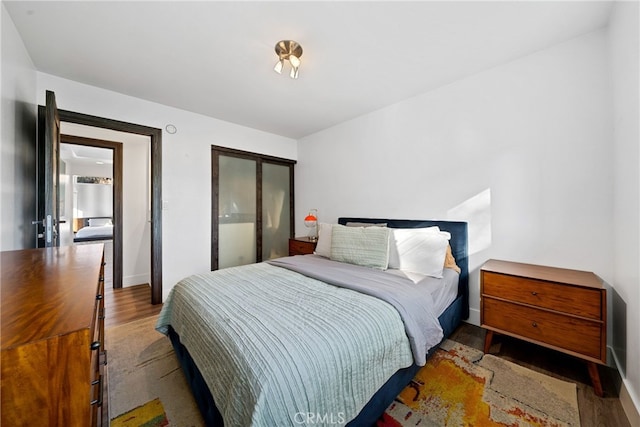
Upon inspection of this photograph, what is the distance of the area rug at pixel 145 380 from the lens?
1.39 m

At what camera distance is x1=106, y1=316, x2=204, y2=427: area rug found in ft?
4.58

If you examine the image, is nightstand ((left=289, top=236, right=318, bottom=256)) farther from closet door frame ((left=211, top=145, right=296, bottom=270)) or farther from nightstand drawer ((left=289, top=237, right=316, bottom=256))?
closet door frame ((left=211, top=145, right=296, bottom=270))

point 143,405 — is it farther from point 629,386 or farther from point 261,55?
point 629,386

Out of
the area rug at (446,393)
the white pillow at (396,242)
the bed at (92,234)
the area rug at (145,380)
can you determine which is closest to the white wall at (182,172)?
the area rug at (145,380)

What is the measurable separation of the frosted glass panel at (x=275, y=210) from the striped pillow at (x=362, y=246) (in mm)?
1860

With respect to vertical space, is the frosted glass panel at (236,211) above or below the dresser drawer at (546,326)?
above

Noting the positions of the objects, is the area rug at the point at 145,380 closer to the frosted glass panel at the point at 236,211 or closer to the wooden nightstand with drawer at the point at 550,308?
the frosted glass panel at the point at 236,211

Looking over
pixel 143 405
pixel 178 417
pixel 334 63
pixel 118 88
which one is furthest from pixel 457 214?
pixel 118 88

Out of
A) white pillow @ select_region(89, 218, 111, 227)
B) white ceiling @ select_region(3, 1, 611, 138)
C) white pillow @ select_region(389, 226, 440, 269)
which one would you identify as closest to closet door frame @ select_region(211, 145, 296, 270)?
white ceiling @ select_region(3, 1, 611, 138)

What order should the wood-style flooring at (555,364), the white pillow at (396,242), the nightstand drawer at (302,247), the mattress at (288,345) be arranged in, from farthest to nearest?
the nightstand drawer at (302,247) → the white pillow at (396,242) → the wood-style flooring at (555,364) → the mattress at (288,345)

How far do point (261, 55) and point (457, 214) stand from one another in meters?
2.38

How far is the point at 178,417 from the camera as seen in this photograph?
1.37 meters

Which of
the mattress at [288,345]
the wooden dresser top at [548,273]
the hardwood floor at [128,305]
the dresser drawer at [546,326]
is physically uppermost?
the wooden dresser top at [548,273]

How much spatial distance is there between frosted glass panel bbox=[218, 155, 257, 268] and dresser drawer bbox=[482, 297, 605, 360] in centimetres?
320
